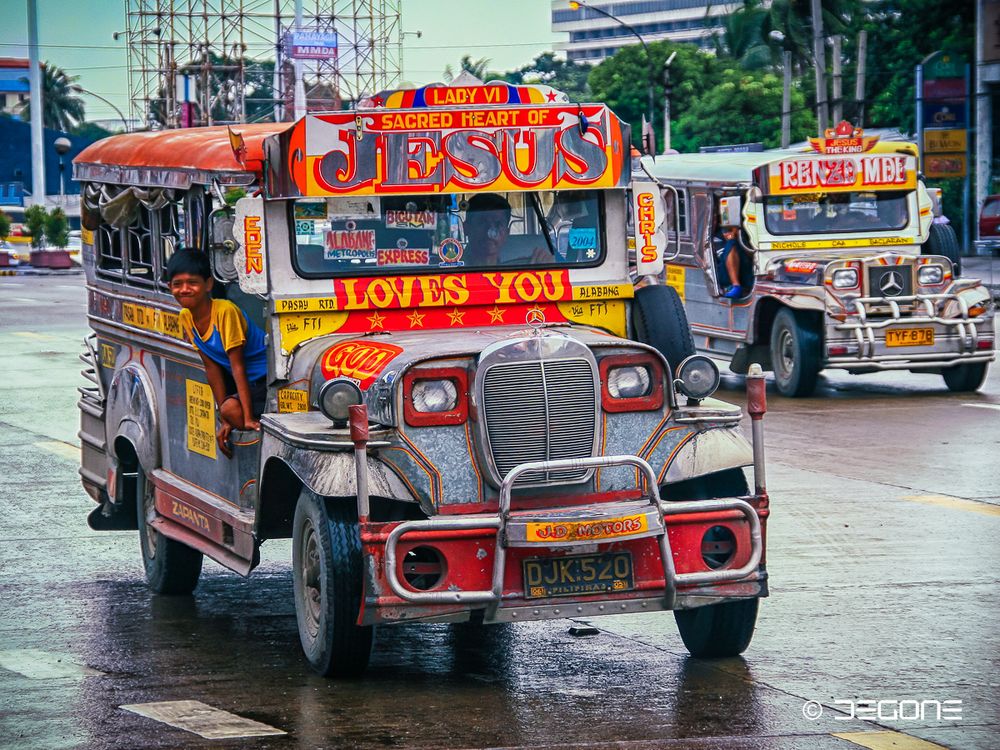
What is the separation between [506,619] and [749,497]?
1.08 m

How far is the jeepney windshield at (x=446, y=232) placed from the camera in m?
7.97

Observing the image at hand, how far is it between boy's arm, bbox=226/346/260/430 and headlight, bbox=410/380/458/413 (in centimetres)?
132

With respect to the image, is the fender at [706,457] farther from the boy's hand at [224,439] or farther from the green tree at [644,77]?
the green tree at [644,77]

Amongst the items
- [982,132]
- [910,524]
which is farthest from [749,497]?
[982,132]

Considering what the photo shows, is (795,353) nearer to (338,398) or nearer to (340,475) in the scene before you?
(338,398)

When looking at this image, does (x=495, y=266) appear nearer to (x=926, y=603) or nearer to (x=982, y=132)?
(x=926, y=603)

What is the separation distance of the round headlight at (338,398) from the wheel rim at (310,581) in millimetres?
494

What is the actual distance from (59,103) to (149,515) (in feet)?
390

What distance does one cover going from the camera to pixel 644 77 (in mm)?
68812

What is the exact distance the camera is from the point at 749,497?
22.7ft

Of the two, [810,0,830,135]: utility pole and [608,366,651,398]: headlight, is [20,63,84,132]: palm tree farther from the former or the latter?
Result: [608,366,651,398]: headlight

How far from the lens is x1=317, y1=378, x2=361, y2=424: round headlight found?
682 cm

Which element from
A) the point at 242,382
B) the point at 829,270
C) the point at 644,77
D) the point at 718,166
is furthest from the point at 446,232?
the point at 644,77

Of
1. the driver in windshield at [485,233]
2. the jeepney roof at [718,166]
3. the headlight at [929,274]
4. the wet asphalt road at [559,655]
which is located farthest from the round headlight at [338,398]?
the jeepney roof at [718,166]
